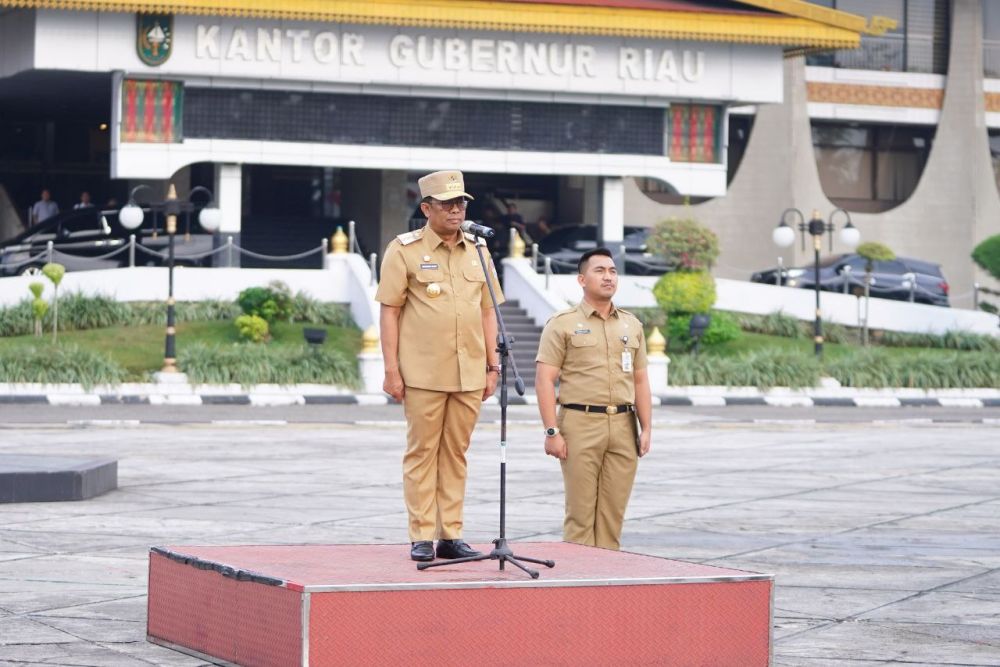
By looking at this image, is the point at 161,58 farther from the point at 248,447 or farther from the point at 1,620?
the point at 1,620

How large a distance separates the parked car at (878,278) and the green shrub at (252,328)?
534 inches

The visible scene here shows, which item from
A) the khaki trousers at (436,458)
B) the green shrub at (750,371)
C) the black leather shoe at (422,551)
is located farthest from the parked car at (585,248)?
the black leather shoe at (422,551)

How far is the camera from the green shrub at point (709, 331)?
111 ft

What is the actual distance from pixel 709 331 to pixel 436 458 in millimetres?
25372

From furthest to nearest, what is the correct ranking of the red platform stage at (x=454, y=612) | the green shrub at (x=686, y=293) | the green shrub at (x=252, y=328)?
the green shrub at (x=686, y=293) < the green shrub at (x=252, y=328) < the red platform stage at (x=454, y=612)

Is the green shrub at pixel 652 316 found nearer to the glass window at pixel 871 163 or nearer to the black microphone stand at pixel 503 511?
the glass window at pixel 871 163

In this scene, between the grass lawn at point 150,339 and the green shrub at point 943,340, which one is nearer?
the grass lawn at point 150,339

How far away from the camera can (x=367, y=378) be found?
30.0m

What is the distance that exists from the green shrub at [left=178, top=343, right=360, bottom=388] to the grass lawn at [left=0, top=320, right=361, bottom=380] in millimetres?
467

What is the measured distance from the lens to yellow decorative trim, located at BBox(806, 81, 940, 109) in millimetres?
51406

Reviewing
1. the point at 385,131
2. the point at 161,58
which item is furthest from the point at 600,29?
the point at 161,58

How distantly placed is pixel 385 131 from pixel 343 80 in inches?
60.6

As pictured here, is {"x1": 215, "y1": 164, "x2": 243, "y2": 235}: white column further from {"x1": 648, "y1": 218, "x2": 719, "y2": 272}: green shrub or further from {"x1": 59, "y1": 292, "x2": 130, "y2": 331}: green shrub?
{"x1": 648, "y1": 218, "x2": 719, "y2": 272}: green shrub

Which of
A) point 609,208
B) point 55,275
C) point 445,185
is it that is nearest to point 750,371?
point 609,208
